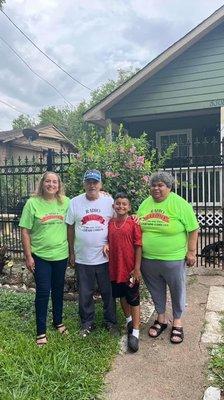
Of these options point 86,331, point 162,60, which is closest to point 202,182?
point 162,60

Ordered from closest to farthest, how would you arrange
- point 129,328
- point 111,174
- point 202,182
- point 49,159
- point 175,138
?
point 129,328 → point 111,174 → point 49,159 → point 202,182 → point 175,138

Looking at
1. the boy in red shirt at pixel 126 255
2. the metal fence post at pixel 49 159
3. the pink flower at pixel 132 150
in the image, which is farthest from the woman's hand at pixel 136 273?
the metal fence post at pixel 49 159

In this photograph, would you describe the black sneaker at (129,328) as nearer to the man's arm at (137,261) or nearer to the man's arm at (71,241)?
the man's arm at (137,261)

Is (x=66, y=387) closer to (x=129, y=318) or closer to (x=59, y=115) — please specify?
(x=129, y=318)

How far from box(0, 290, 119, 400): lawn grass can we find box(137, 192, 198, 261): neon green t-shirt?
1.01 meters

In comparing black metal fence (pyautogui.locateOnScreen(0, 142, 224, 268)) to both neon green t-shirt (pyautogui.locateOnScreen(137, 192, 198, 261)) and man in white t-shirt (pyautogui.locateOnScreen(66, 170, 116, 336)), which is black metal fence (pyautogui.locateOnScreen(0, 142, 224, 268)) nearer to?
neon green t-shirt (pyautogui.locateOnScreen(137, 192, 198, 261))

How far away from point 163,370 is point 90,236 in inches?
53.6

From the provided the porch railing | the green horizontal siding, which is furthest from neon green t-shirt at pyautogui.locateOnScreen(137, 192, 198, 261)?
the green horizontal siding

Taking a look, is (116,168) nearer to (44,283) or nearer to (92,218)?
(92,218)

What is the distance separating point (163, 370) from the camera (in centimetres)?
320

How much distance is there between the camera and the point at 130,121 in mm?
11898

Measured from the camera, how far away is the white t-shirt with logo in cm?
361

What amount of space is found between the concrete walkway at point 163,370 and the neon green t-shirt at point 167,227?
876 millimetres

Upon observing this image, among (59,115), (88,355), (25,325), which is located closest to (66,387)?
(88,355)
